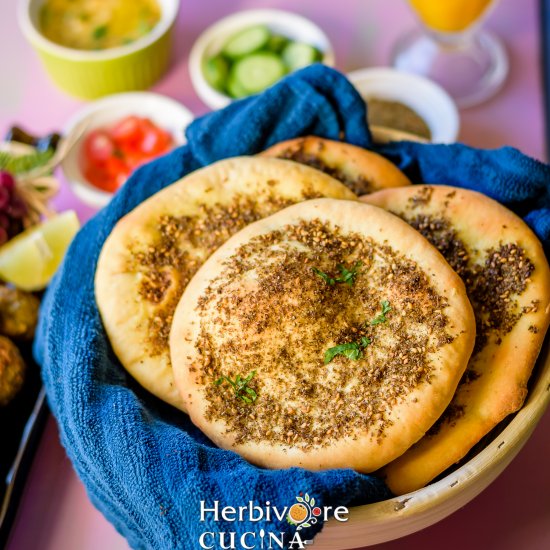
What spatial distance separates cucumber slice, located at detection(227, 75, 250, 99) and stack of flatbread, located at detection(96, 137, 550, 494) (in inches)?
32.0

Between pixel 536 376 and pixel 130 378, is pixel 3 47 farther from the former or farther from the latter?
pixel 536 376

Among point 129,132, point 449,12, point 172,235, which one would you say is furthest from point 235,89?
point 172,235

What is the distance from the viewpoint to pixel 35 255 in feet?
5.42

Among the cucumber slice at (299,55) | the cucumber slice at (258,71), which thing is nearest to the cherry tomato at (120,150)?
the cucumber slice at (258,71)

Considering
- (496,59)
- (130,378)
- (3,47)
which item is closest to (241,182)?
(130,378)

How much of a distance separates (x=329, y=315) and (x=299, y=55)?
3.86 ft

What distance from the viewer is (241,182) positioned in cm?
132

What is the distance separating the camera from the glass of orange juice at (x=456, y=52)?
204 centimetres

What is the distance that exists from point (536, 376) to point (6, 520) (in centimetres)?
101

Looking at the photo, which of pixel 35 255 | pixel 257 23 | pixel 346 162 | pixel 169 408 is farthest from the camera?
pixel 257 23

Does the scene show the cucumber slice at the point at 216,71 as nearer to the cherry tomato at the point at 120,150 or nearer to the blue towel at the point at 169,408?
the cherry tomato at the point at 120,150

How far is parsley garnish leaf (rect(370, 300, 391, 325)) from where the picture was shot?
1.15 m

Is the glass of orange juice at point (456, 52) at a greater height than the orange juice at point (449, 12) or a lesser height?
lesser

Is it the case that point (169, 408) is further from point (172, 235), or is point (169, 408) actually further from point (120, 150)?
point (120, 150)
